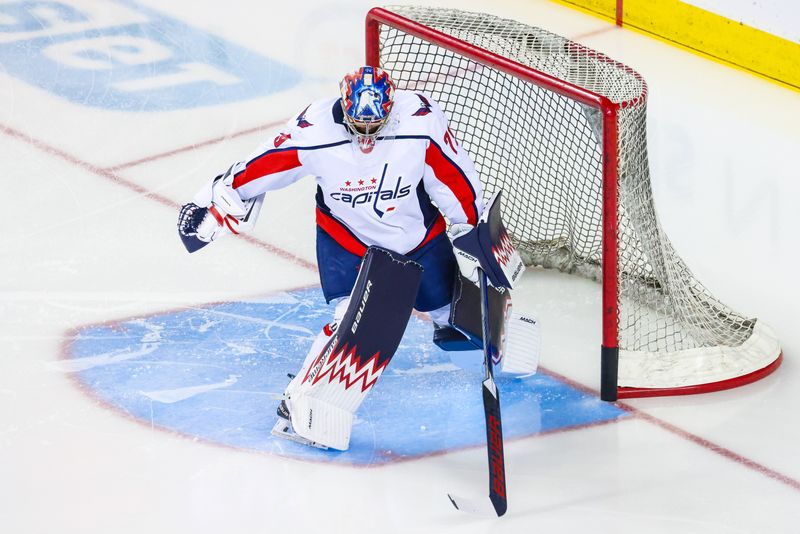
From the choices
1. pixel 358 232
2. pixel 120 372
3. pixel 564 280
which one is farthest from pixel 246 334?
pixel 564 280

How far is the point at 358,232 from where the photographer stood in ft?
10.9

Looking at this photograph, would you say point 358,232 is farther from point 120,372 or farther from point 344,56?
point 344,56

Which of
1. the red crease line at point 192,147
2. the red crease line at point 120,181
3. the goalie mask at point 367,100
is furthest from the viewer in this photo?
the red crease line at point 192,147

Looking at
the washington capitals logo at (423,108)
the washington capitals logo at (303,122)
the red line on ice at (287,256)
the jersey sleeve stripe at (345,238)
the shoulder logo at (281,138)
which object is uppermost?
the washington capitals logo at (423,108)

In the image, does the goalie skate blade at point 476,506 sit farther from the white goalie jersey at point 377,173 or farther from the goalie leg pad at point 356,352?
the white goalie jersey at point 377,173

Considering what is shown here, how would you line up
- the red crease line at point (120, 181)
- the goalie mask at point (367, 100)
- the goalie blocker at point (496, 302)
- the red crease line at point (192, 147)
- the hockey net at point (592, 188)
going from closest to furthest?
the goalie mask at point (367, 100) → the goalie blocker at point (496, 302) → the hockey net at point (592, 188) → the red crease line at point (120, 181) → the red crease line at point (192, 147)

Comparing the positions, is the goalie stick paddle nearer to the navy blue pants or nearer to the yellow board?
the navy blue pants

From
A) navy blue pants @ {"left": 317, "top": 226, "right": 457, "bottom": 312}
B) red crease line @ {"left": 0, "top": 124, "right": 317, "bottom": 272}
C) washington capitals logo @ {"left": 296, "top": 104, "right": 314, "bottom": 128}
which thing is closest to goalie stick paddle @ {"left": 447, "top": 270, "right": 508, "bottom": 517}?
navy blue pants @ {"left": 317, "top": 226, "right": 457, "bottom": 312}

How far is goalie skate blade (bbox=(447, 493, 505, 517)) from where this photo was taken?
3.10 m

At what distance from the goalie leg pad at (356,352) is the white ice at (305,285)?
112 millimetres

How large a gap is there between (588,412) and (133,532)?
1.16 metres

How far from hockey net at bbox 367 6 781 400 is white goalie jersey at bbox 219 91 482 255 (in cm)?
37

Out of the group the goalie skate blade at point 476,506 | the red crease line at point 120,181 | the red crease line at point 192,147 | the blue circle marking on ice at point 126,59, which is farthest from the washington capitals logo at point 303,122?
the blue circle marking on ice at point 126,59

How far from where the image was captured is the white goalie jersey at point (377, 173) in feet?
10.5
